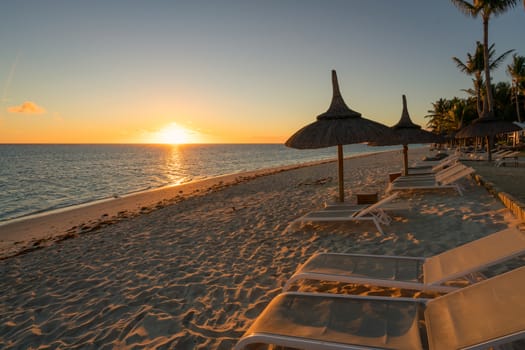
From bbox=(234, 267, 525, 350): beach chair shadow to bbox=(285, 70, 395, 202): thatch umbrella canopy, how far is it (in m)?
3.86

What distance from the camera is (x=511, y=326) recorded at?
1.53 m

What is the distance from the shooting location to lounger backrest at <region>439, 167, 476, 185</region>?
7.18 meters

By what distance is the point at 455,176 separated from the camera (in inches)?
294

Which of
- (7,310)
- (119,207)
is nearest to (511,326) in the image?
(7,310)

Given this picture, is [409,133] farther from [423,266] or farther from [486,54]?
[486,54]

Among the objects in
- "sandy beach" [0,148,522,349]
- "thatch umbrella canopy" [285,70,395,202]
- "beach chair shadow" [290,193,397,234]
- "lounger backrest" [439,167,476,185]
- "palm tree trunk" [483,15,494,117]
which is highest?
"palm tree trunk" [483,15,494,117]

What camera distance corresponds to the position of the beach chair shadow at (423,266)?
2395 mm

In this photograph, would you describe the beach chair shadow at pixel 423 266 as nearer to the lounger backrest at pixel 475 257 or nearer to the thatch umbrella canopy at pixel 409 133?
the lounger backrest at pixel 475 257

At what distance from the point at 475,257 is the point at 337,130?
12.5 ft

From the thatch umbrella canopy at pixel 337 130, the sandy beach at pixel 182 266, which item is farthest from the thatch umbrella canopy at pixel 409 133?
the thatch umbrella canopy at pixel 337 130

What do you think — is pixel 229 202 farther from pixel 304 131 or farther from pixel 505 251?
pixel 505 251

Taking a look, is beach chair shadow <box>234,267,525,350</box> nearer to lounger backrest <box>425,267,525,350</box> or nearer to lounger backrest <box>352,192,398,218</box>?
lounger backrest <box>425,267,525,350</box>

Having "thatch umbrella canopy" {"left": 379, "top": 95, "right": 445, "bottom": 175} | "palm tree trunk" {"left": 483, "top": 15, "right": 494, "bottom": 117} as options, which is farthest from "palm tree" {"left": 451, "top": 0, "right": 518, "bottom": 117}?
"thatch umbrella canopy" {"left": 379, "top": 95, "right": 445, "bottom": 175}

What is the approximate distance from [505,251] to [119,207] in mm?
12489
